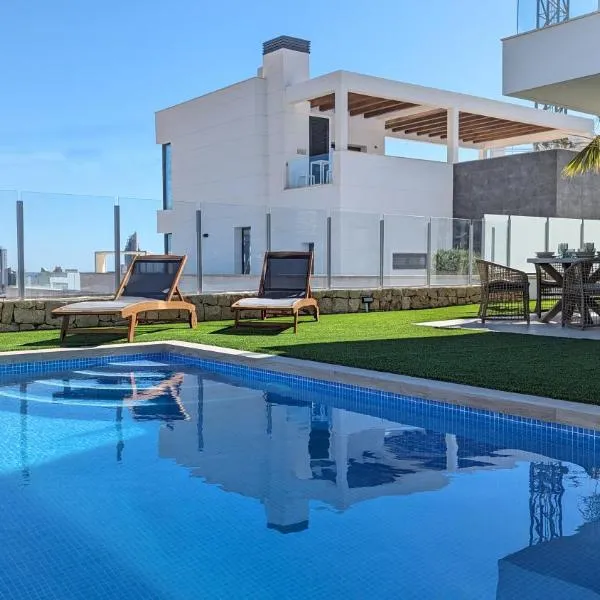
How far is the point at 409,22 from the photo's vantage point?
19.5 metres

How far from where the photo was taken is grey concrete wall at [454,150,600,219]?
2072 centimetres

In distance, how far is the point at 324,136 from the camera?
24.7 m

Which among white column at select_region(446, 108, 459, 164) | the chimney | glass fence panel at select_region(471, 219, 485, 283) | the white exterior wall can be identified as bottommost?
glass fence panel at select_region(471, 219, 485, 283)

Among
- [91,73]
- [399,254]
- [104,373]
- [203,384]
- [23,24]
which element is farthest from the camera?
[91,73]

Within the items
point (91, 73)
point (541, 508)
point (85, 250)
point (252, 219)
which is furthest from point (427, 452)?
point (91, 73)

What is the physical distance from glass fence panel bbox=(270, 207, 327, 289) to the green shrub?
9.92ft

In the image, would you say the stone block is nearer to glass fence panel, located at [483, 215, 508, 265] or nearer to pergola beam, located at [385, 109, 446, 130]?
glass fence panel, located at [483, 215, 508, 265]

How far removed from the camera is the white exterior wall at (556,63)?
9.35m

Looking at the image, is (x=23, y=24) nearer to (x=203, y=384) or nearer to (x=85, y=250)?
(x=85, y=250)

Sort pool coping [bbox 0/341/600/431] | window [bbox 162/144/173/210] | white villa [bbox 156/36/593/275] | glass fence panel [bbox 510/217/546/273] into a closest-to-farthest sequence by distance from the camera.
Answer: pool coping [bbox 0/341/600/431] → glass fence panel [bbox 510/217/546/273] → white villa [bbox 156/36/593/275] → window [bbox 162/144/173/210]

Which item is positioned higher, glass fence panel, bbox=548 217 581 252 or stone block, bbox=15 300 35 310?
glass fence panel, bbox=548 217 581 252

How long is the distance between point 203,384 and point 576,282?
5.40 metres

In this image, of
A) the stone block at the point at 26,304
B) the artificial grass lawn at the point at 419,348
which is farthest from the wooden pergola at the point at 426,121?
the stone block at the point at 26,304

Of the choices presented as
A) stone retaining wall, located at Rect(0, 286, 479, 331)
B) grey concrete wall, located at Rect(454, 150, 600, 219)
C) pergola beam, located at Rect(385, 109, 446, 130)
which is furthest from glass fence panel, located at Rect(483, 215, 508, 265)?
pergola beam, located at Rect(385, 109, 446, 130)
